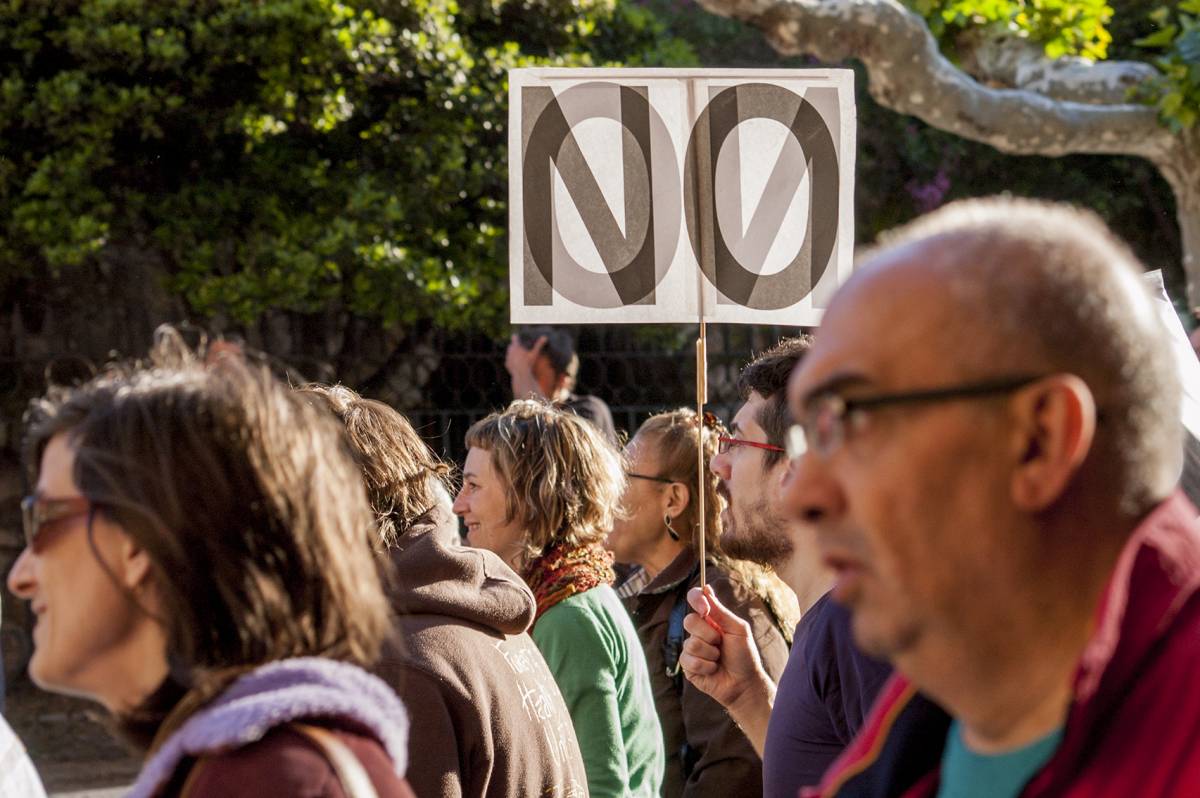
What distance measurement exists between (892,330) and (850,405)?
75 millimetres

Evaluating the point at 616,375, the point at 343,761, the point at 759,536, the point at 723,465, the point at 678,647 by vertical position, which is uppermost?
the point at 343,761

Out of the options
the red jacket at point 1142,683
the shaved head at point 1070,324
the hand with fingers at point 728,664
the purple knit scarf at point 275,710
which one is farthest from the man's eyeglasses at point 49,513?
the hand with fingers at point 728,664

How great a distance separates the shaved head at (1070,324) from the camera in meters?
1.30

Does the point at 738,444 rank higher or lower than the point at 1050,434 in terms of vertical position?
lower

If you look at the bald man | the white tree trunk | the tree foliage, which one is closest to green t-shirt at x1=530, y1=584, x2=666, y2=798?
the bald man

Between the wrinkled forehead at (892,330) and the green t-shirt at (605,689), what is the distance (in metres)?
2.29

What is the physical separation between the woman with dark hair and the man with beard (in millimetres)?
1095

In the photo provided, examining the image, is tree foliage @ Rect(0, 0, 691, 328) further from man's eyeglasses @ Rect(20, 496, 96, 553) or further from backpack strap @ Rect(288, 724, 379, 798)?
backpack strap @ Rect(288, 724, 379, 798)

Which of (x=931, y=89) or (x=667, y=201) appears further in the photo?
(x=931, y=89)

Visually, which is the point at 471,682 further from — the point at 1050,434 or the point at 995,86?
the point at 995,86

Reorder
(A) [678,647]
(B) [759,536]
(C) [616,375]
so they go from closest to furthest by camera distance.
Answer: (B) [759,536], (A) [678,647], (C) [616,375]

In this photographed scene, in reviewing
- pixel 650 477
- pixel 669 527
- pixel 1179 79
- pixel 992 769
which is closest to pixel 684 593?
pixel 669 527

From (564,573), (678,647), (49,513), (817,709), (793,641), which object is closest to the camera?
(49,513)

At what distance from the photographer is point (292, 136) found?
9227mm
